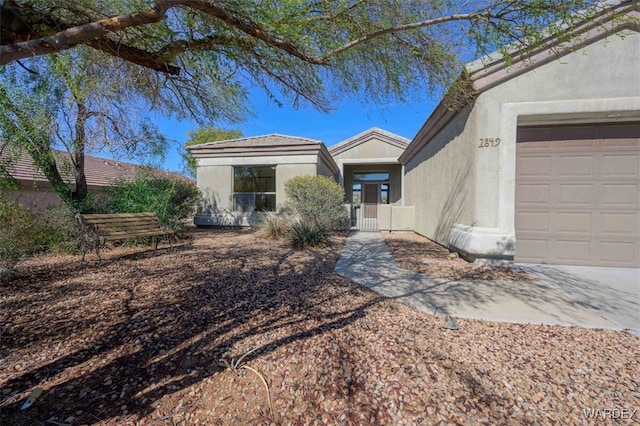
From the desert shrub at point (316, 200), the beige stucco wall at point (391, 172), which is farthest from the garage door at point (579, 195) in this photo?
the beige stucco wall at point (391, 172)

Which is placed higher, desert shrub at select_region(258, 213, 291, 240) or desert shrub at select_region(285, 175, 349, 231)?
desert shrub at select_region(285, 175, 349, 231)

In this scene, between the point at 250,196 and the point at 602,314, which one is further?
the point at 250,196

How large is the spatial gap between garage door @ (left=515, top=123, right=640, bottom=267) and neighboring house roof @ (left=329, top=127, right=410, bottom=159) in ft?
36.3

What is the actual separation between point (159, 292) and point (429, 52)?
213 inches

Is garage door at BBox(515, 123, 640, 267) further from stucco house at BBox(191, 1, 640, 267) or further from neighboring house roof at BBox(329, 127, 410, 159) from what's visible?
neighboring house roof at BBox(329, 127, 410, 159)

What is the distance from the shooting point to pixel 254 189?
13.3 meters

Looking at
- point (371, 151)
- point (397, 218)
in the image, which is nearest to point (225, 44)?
point (397, 218)

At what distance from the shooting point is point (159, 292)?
4000 millimetres

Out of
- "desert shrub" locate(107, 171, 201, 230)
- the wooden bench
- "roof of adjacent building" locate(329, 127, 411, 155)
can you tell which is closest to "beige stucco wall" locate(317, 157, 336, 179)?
"roof of adjacent building" locate(329, 127, 411, 155)

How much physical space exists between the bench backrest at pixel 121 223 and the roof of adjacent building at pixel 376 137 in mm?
11960

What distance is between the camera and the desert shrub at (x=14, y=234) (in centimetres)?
441

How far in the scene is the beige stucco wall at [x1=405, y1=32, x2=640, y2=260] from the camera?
16.9ft

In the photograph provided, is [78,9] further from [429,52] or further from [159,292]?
[429,52]

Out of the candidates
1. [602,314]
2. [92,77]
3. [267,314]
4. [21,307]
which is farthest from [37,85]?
[602,314]
